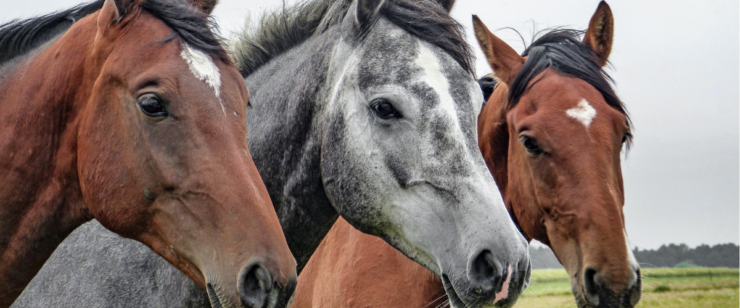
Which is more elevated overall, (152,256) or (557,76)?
(557,76)

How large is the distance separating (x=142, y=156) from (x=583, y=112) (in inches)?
121

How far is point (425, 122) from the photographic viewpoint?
3104mm

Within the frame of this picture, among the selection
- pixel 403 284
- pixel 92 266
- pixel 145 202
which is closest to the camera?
pixel 145 202

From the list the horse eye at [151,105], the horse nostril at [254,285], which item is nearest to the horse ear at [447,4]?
the horse eye at [151,105]

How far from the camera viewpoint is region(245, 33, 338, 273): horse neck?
3.51 meters

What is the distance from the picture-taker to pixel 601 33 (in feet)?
17.0

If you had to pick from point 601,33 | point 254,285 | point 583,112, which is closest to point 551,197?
point 583,112

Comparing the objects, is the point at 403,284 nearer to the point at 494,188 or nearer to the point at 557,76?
the point at 494,188

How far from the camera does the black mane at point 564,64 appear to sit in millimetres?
4633

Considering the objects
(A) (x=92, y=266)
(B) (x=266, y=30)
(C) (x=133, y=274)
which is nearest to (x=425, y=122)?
(B) (x=266, y=30)

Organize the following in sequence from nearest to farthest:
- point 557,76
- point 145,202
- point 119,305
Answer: point 145,202
point 119,305
point 557,76

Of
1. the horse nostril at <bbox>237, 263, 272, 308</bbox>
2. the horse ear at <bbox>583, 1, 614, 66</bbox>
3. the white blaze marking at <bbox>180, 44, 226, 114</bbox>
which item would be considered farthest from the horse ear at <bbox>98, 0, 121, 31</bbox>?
the horse ear at <bbox>583, 1, 614, 66</bbox>

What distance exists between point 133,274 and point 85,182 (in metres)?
1.16

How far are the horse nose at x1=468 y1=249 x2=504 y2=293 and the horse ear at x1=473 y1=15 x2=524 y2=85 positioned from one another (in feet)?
8.29
